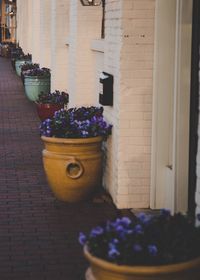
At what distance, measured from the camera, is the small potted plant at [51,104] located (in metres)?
14.5

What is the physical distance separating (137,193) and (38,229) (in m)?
1.27

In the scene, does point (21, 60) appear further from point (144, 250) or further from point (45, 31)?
point (144, 250)

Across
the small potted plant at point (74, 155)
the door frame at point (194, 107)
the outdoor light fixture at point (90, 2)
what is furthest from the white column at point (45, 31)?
the door frame at point (194, 107)

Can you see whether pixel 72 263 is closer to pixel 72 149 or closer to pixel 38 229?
pixel 38 229

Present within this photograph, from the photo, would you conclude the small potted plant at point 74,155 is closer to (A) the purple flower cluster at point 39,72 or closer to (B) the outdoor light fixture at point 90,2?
(B) the outdoor light fixture at point 90,2

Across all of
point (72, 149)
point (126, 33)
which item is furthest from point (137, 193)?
point (126, 33)

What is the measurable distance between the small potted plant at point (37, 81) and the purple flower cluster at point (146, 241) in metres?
13.7

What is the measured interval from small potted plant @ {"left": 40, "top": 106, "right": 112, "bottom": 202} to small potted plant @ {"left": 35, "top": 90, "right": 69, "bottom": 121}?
5879 millimetres

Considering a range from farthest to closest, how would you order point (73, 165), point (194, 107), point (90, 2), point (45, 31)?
1. point (45, 31)
2. point (90, 2)
3. point (73, 165)
4. point (194, 107)

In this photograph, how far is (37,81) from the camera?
18.1 metres

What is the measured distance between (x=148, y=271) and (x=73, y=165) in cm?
420

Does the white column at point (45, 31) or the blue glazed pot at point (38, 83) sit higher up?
the white column at point (45, 31)

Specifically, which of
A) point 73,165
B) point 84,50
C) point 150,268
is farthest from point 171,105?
point 84,50

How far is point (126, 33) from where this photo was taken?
781 centimetres
